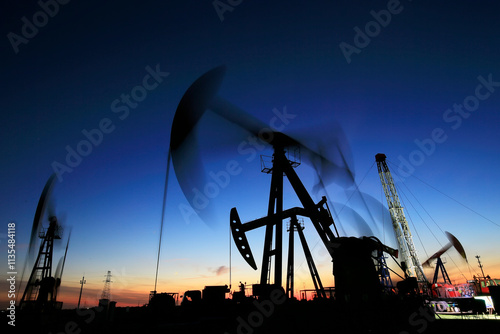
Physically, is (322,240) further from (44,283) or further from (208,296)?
(44,283)

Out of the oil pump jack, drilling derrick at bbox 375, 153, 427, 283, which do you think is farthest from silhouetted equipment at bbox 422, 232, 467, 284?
the oil pump jack

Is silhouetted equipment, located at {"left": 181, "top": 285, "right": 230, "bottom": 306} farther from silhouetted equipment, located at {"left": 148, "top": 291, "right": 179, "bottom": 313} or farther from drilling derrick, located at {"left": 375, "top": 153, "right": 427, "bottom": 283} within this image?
drilling derrick, located at {"left": 375, "top": 153, "right": 427, "bottom": 283}

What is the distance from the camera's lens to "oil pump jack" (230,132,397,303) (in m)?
18.7

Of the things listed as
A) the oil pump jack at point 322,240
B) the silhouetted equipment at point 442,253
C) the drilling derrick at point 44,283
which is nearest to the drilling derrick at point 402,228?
the silhouetted equipment at point 442,253

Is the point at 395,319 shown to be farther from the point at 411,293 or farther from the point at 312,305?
the point at 312,305

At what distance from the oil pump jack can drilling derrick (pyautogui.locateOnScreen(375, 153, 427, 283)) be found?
50.2 meters

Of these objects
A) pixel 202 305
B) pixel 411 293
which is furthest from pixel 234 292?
pixel 411 293

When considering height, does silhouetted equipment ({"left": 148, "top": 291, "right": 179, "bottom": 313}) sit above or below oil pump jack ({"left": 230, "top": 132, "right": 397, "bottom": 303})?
below

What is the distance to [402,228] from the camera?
65000 mm

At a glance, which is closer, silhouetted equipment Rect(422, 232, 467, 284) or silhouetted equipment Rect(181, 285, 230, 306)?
silhouetted equipment Rect(181, 285, 230, 306)

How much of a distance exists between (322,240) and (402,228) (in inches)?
2248

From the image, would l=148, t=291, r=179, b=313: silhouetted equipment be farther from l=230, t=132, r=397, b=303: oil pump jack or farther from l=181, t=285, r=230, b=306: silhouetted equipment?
l=230, t=132, r=397, b=303: oil pump jack

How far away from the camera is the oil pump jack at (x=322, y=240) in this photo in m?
18.7

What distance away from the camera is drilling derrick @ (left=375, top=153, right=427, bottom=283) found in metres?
60.1
